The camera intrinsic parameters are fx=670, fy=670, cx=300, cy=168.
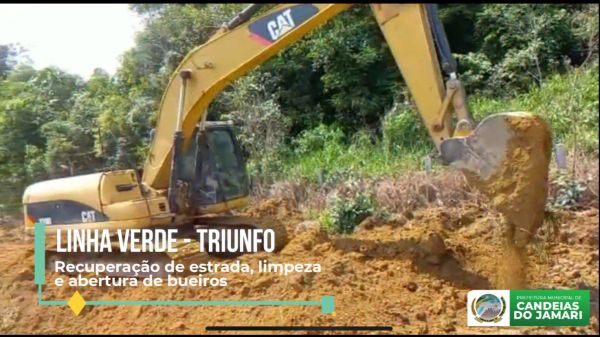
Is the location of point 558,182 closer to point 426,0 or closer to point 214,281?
point 426,0

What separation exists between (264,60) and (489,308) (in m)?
2.15

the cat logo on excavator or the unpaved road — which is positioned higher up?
the cat logo on excavator

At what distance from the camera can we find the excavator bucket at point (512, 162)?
3.50 metres

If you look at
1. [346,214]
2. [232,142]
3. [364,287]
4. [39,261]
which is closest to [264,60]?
[232,142]

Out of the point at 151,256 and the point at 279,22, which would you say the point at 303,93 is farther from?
the point at 151,256

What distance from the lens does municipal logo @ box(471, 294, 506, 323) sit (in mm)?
3516

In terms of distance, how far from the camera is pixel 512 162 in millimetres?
3514

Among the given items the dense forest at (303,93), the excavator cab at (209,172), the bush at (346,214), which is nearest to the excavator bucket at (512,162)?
the dense forest at (303,93)

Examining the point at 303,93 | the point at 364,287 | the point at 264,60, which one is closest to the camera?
the point at 364,287

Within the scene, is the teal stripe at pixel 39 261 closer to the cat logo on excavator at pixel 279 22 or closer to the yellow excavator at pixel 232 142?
the yellow excavator at pixel 232 142

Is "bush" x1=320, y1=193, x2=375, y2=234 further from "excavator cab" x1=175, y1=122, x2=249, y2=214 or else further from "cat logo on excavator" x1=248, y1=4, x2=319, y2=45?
"cat logo on excavator" x1=248, y1=4, x2=319, y2=45

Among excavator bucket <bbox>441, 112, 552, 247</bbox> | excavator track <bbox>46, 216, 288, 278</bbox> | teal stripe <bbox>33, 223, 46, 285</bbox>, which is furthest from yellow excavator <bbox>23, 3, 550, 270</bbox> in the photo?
teal stripe <bbox>33, 223, 46, 285</bbox>

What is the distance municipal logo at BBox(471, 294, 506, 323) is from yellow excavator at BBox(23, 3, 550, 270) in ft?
1.24

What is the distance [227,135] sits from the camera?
5.11 metres
